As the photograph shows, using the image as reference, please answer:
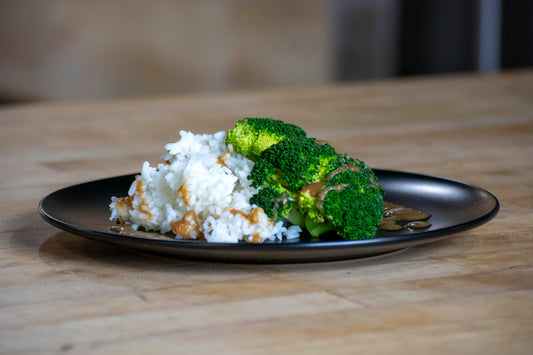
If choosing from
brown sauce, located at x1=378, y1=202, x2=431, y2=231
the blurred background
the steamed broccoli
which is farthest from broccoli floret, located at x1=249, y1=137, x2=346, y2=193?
the blurred background

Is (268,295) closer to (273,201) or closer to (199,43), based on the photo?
(273,201)

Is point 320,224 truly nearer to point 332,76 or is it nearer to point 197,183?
point 197,183

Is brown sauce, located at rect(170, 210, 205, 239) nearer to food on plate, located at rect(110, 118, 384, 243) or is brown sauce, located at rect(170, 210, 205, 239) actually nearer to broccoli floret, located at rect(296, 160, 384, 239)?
food on plate, located at rect(110, 118, 384, 243)

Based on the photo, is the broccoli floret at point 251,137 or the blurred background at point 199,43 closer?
the broccoli floret at point 251,137

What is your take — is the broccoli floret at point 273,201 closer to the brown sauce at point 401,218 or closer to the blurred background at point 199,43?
the brown sauce at point 401,218

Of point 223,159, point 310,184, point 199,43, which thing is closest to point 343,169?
point 310,184

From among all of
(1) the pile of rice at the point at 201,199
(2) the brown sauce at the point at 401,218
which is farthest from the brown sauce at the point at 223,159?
(2) the brown sauce at the point at 401,218
